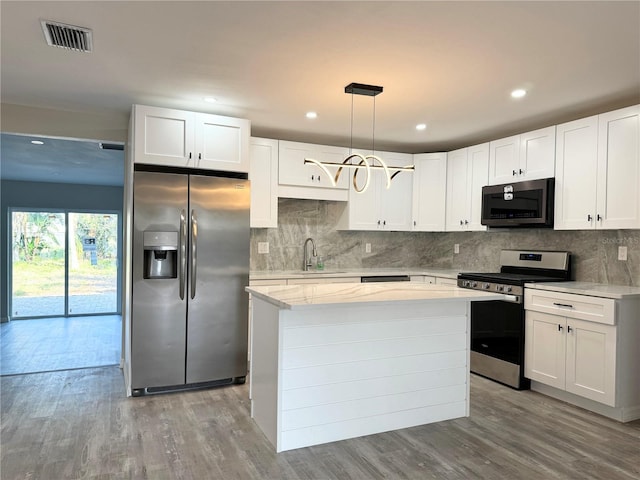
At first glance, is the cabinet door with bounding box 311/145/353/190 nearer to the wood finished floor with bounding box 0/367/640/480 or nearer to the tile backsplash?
the tile backsplash

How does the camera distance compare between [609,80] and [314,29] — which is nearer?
[314,29]

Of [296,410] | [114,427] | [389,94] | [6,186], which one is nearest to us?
[296,410]

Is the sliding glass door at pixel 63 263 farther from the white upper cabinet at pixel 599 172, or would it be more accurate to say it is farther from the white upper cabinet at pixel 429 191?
the white upper cabinet at pixel 599 172

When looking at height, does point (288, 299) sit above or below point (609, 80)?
below

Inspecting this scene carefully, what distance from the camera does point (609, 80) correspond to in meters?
3.14

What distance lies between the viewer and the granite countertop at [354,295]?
2568 mm

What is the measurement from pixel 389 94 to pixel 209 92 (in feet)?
4.52

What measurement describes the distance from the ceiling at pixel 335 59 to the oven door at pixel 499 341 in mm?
1731

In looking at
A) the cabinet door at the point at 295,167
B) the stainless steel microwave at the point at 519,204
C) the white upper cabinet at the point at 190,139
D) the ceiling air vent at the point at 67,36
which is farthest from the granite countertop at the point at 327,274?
the ceiling air vent at the point at 67,36

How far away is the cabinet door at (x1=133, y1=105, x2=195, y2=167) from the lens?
3730 mm

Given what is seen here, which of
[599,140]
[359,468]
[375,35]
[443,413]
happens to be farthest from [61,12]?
[599,140]

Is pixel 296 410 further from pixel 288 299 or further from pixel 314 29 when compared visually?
pixel 314 29

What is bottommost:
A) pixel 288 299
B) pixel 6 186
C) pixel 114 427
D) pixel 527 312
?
pixel 114 427

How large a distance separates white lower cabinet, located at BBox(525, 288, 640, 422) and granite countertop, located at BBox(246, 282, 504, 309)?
0.86 meters
